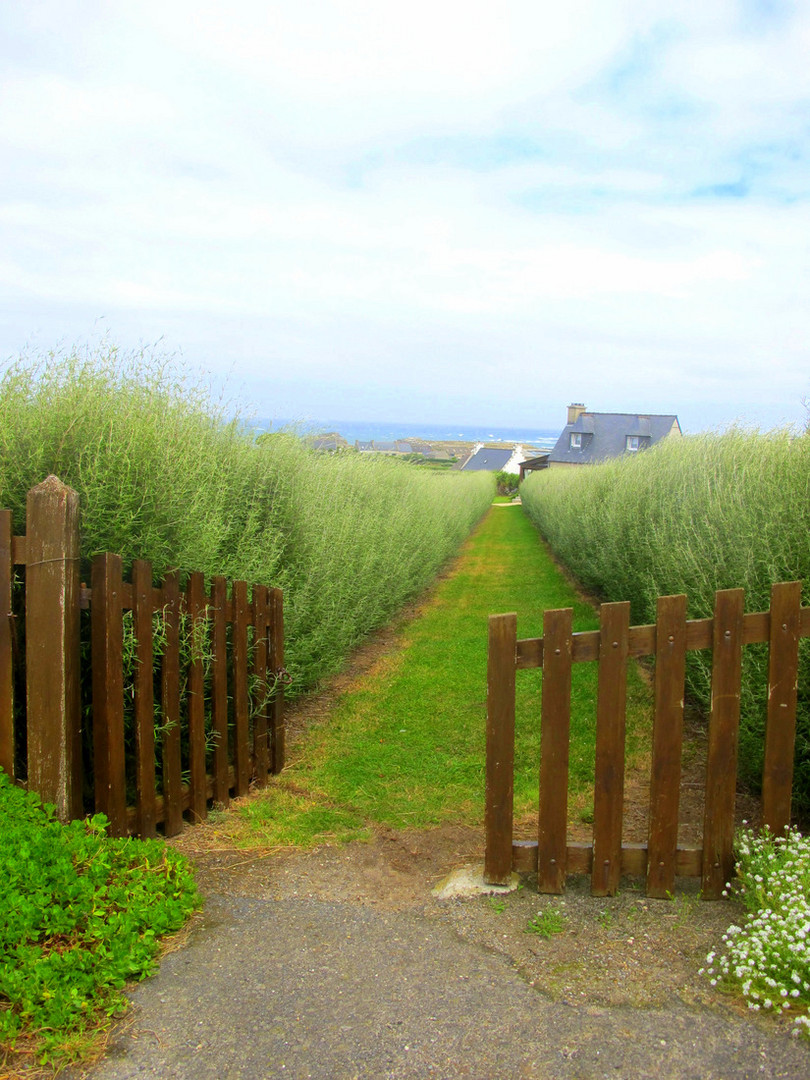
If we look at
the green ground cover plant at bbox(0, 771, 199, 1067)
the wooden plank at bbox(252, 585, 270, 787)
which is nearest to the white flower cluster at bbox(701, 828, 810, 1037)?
the green ground cover plant at bbox(0, 771, 199, 1067)

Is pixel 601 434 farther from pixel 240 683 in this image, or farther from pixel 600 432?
pixel 240 683

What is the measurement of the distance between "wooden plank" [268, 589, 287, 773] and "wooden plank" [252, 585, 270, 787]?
0.10 m

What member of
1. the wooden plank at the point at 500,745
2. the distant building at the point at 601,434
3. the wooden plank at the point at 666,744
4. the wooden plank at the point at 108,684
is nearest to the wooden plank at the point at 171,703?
the wooden plank at the point at 108,684

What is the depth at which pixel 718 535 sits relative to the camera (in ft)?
19.8

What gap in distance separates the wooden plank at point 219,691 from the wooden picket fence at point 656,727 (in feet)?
5.87

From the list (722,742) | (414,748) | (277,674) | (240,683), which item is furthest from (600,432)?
(722,742)

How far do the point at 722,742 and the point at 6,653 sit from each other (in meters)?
3.11

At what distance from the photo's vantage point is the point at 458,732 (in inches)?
254

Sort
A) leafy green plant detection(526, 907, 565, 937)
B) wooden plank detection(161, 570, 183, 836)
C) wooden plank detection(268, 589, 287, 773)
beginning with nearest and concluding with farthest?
leafy green plant detection(526, 907, 565, 937) → wooden plank detection(161, 570, 183, 836) → wooden plank detection(268, 589, 287, 773)

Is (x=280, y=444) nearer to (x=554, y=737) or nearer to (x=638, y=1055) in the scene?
(x=554, y=737)

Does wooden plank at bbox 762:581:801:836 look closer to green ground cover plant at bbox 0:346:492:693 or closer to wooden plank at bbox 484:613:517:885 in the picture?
wooden plank at bbox 484:613:517:885

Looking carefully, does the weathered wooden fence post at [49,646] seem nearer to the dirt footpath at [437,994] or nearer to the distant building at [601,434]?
the dirt footpath at [437,994]

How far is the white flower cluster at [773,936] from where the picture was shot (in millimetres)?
2617

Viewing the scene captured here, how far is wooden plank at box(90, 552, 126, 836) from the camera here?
12.2 ft
